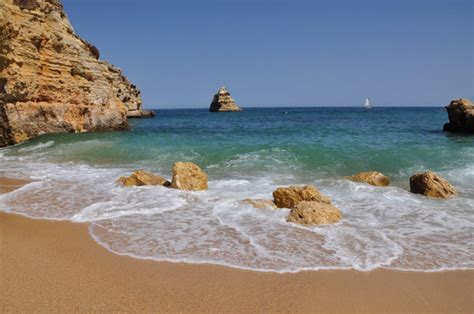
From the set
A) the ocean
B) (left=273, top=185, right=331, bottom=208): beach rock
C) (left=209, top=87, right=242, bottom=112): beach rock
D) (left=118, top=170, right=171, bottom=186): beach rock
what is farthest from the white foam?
(left=209, top=87, right=242, bottom=112): beach rock

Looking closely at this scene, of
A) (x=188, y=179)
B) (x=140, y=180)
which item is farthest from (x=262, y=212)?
(x=140, y=180)

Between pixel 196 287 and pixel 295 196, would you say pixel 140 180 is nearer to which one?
pixel 295 196

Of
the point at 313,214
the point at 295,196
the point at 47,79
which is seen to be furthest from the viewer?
the point at 47,79

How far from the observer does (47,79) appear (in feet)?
68.5

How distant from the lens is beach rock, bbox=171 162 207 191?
8766 mm

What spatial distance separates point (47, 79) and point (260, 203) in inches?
710

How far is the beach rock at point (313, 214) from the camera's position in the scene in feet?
20.5

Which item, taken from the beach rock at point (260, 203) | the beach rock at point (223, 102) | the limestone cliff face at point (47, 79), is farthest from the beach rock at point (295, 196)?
the beach rock at point (223, 102)

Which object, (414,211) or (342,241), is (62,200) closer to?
(342,241)

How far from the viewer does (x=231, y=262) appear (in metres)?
4.62

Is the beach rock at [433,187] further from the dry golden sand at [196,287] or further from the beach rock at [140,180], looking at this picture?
the beach rock at [140,180]

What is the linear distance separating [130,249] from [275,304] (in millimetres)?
2272

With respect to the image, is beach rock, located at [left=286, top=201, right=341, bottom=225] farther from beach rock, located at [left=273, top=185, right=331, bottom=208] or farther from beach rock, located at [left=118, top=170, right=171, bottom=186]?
beach rock, located at [left=118, top=170, right=171, bottom=186]

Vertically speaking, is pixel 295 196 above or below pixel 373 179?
above
